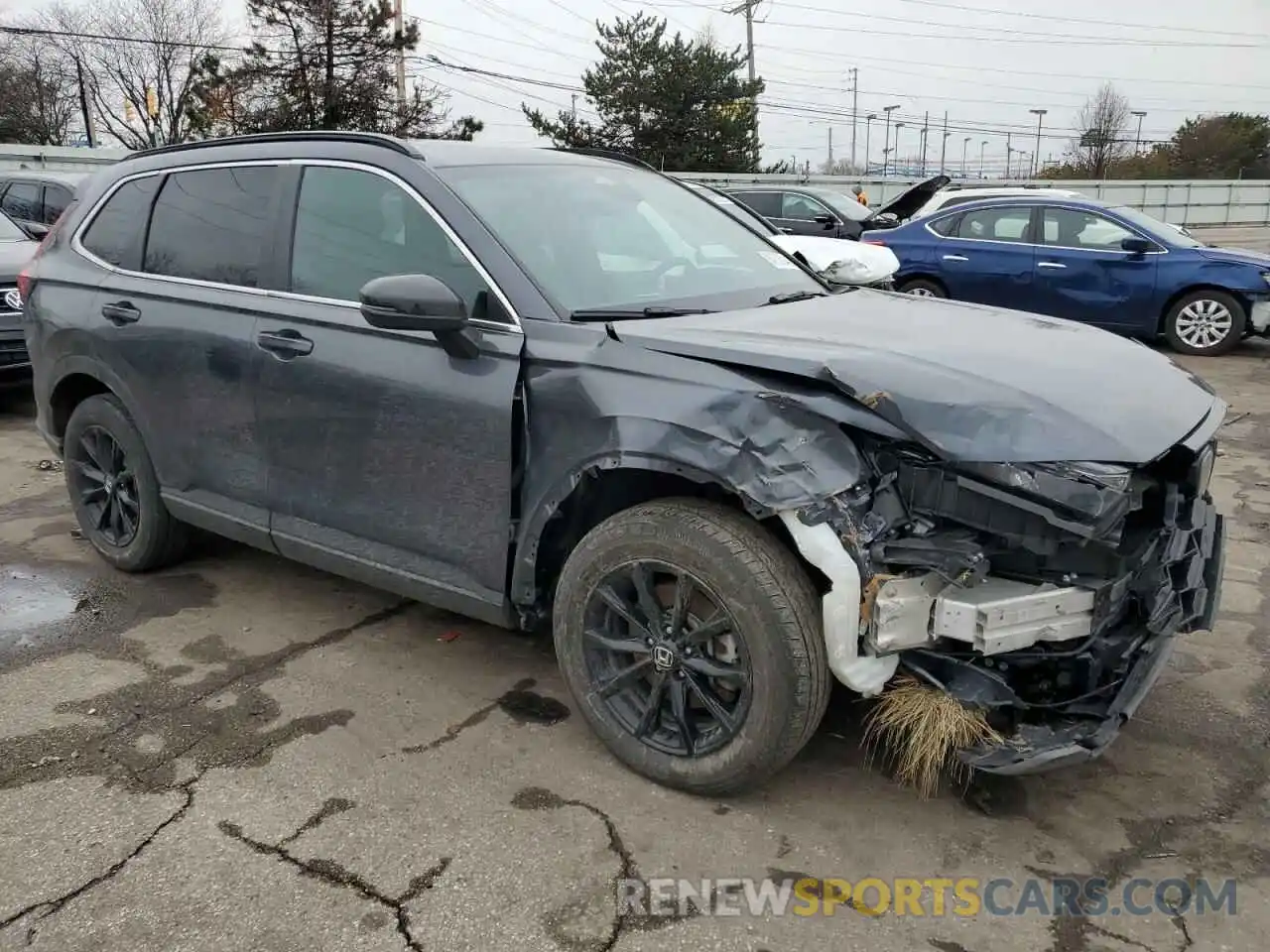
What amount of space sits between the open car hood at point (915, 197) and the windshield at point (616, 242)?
7219 millimetres

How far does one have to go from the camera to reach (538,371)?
3.00m

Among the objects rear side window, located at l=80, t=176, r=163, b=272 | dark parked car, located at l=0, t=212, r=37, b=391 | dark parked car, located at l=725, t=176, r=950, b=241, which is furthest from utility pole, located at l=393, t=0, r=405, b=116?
rear side window, located at l=80, t=176, r=163, b=272

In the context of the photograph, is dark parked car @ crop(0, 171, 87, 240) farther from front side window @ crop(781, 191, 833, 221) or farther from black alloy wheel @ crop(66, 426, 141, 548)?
front side window @ crop(781, 191, 833, 221)

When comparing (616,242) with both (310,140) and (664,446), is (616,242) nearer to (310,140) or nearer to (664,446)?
(664,446)

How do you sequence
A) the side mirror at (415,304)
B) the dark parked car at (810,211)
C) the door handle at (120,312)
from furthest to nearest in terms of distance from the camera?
the dark parked car at (810,211) → the door handle at (120,312) → the side mirror at (415,304)

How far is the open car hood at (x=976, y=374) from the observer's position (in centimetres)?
252

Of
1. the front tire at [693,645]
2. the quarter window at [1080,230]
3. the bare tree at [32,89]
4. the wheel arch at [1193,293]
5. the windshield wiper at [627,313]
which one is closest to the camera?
the front tire at [693,645]

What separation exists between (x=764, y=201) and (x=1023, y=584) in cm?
1433

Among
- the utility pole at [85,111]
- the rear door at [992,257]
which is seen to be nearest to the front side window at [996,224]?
the rear door at [992,257]

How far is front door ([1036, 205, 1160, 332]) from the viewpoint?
10312 millimetres

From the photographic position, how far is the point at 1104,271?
10375 millimetres

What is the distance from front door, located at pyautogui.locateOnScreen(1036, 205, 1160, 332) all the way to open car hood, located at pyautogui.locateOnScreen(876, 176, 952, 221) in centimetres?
119

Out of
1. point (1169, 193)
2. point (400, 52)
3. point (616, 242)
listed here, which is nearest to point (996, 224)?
point (616, 242)

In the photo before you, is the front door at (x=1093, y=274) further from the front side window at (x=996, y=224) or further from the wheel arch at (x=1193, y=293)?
the front side window at (x=996, y=224)
